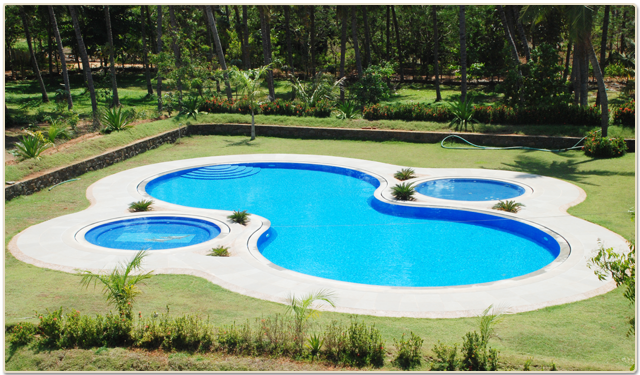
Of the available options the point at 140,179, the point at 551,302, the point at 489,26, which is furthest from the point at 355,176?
the point at 489,26

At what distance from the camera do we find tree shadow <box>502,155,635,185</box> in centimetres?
1741

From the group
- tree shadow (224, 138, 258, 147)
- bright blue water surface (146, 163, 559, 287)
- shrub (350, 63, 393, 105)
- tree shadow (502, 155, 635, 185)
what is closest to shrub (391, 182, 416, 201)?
bright blue water surface (146, 163, 559, 287)

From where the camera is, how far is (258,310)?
28.0ft

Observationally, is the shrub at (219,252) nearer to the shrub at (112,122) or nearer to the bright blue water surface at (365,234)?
the bright blue water surface at (365,234)

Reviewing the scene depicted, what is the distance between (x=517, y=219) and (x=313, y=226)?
570 centimetres

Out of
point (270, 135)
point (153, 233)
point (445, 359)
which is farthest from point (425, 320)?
point (270, 135)

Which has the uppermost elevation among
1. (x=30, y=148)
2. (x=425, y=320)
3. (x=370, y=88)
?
(x=370, y=88)

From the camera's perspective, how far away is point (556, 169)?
60.6 ft

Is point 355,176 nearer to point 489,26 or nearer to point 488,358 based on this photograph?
point 488,358

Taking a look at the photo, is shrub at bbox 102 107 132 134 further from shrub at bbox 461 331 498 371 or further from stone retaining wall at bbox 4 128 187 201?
shrub at bbox 461 331 498 371

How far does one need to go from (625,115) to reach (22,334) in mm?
22900

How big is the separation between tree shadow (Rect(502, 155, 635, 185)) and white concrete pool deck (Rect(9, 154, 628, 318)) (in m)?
0.87

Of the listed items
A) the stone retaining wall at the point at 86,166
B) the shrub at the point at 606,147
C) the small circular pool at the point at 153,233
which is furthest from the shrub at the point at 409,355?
the shrub at the point at 606,147

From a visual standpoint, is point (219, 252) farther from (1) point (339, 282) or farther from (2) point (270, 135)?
(2) point (270, 135)
